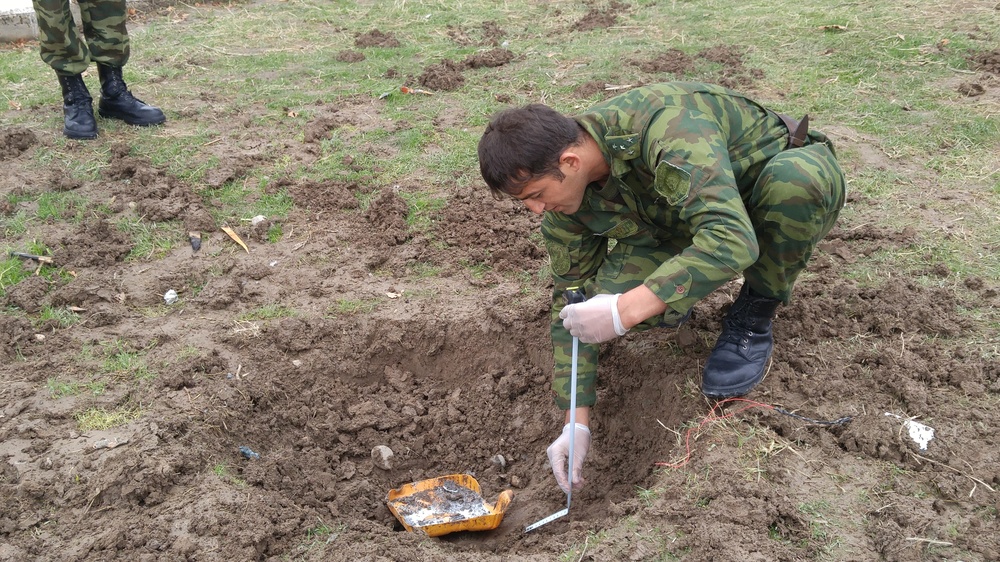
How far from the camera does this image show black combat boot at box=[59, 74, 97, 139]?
17.1 ft

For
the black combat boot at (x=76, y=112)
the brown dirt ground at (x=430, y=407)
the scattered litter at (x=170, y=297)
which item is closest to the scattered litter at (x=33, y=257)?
the brown dirt ground at (x=430, y=407)

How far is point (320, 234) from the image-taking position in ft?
14.0

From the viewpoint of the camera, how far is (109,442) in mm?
2832

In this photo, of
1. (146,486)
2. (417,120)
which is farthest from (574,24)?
(146,486)

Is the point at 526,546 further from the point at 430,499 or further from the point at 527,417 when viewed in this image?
the point at 527,417

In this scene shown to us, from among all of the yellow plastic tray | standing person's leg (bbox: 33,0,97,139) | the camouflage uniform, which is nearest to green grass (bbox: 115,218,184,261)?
standing person's leg (bbox: 33,0,97,139)

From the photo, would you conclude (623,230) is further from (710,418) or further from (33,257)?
(33,257)

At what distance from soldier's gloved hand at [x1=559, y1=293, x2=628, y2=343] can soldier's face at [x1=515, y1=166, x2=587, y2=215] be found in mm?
331

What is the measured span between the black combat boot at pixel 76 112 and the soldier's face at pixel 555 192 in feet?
13.0

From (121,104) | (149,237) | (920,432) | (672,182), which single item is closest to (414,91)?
(121,104)

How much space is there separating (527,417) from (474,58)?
397cm

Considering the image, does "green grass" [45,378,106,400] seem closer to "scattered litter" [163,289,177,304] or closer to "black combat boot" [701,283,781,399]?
"scattered litter" [163,289,177,304]

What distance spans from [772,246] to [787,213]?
0.15 m

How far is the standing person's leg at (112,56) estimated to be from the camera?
17.3ft
